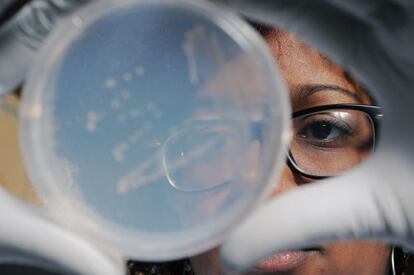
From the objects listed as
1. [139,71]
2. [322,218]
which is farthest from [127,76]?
[322,218]

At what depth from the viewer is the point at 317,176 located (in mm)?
1027

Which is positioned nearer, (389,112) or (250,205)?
(250,205)

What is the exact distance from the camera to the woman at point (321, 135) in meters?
1.00

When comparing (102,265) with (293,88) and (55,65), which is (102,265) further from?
(293,88)

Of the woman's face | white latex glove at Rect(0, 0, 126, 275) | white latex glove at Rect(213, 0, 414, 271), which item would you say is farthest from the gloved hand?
the woman's face

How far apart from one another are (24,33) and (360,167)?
0.50 meters

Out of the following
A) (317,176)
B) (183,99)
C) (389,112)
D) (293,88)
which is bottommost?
(317,176)

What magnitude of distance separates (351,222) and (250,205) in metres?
0.17

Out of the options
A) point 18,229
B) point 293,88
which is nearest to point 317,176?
point 293,88

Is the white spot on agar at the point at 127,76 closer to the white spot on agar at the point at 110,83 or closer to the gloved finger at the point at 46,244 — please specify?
the white spot on agar at the point at 110,83

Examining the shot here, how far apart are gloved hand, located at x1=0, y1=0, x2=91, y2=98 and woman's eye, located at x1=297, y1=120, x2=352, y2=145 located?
0.56 metres

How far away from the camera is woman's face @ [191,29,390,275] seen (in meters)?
1.00

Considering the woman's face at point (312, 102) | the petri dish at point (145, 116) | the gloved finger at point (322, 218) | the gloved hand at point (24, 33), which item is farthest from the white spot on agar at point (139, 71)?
the woman's face at point (312, 102)

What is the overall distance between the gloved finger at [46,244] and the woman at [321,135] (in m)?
0.41
